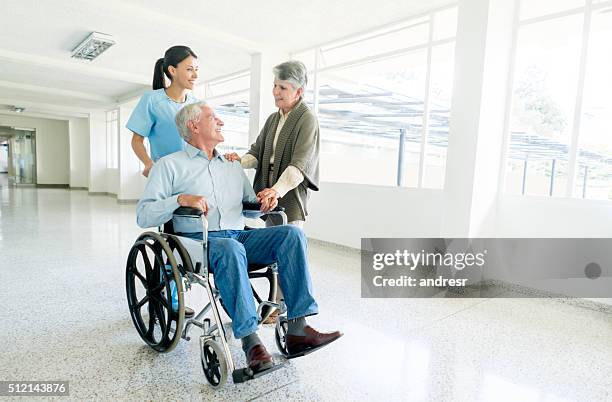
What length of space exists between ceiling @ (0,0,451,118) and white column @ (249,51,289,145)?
0.12m

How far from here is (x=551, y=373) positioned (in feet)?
5.87

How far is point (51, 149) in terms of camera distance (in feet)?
45.4

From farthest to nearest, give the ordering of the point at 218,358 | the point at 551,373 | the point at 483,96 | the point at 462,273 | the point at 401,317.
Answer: the point at 462,273 < the point at 483,96 < the point at 401,317 < the point at 551,373 < the point at 218,358

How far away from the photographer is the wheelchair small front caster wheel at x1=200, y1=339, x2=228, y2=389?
4.83 feet

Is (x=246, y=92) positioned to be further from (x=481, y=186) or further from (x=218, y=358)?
(x=218, y=358)

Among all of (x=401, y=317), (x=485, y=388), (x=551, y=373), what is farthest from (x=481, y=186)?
(x=485, y=388)

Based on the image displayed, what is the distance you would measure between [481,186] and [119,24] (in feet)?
14.1

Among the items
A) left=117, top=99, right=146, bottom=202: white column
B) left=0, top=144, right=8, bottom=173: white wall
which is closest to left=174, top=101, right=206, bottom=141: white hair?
left=117, top=99, right=146, bottom=202: white column

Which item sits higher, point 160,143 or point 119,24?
point 119,24

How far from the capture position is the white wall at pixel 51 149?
532 inches

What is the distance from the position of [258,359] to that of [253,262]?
0.44 m

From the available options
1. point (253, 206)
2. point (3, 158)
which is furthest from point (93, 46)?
point (3, 158)

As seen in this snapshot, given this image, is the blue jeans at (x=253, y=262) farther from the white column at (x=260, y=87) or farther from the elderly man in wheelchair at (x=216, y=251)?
the white column at (x=260, y=87)

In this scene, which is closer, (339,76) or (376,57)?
(376,57)
